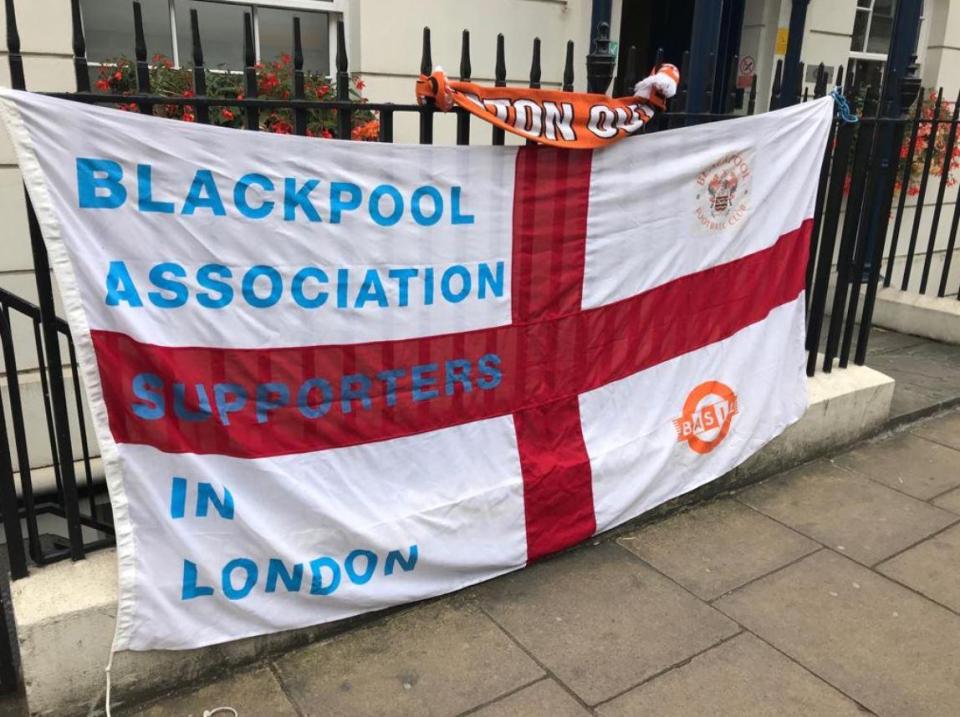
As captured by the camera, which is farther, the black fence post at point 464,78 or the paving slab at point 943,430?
the paving slab at point 943,430

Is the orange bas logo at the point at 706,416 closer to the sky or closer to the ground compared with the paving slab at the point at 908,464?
closer to the sky

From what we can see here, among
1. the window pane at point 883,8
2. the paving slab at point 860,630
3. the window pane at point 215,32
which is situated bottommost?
the paving slab at point 860,630

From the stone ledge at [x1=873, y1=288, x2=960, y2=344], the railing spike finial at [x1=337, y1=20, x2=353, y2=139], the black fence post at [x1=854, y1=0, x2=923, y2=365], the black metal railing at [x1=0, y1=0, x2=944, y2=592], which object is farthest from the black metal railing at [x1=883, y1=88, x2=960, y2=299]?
the railing spike finial at [x1=337, y1=20, x2=353, y2=139]

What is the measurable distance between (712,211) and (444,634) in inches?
80.0

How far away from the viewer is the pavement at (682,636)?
258cm

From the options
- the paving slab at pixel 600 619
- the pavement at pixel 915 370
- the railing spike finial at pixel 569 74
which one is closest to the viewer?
the paving slab at pixel 600 619

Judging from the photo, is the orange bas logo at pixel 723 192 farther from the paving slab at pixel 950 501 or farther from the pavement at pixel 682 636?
the paving slab at pixel 950 501

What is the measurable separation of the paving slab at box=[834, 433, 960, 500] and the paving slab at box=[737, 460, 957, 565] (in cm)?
11

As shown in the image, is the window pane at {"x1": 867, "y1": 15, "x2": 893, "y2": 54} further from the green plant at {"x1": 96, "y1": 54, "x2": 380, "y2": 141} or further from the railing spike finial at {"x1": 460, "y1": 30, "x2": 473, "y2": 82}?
the railing spike finial at {"x1": 460, "y1": 30, "x2": 473, "y2": 82}

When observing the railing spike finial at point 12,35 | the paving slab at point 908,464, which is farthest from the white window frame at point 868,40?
the railing spike finial at point 12,35

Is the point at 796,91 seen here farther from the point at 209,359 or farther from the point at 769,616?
the point at 209,359

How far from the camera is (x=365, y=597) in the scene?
280cm

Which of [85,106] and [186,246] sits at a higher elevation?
[85,106]

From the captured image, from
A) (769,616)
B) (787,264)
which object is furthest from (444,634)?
(787,264)
